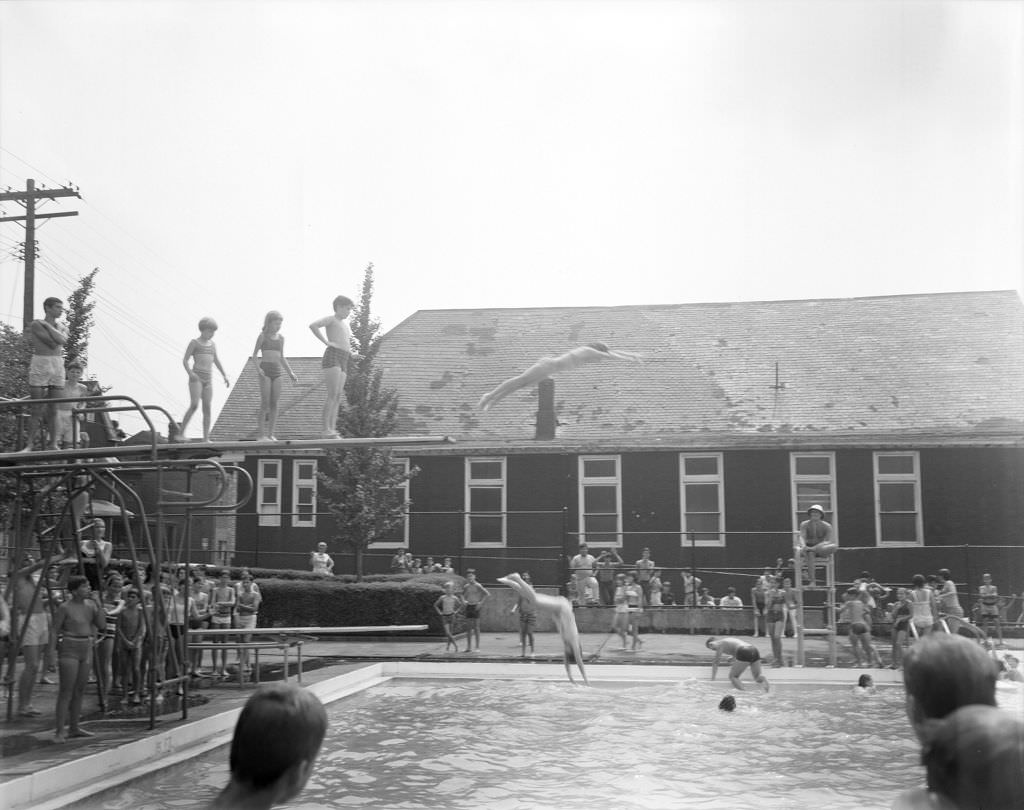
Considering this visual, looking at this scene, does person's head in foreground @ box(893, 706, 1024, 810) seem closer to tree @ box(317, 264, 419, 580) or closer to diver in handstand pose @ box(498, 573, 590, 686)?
diver in handstand pose @ box(498, 573, 590, 686)

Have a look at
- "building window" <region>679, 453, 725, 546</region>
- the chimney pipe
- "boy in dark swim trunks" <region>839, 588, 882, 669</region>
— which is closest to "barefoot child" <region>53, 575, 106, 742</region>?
"boy in dark swim trunks" <region>839, 588, 882, 669</region>

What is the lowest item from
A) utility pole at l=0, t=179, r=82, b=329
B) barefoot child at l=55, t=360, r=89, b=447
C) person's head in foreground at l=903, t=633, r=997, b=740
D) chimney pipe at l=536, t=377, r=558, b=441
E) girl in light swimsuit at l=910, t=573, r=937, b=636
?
girl in light swimsuit at l=910, t=573, r=937, b=636

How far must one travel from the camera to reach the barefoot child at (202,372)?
11.7 m

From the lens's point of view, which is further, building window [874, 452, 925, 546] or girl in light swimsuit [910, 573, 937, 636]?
building window [874, 452, 925, 546]

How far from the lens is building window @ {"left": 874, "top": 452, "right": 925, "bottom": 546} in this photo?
25.4m

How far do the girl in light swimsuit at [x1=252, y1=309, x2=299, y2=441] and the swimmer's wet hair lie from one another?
9.51 m

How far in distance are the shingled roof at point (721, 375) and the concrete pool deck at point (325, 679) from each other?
22.6 feet

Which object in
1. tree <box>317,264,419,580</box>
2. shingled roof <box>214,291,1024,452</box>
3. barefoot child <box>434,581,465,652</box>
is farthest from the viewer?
shingled roof <box>214,291,1024,452</box>

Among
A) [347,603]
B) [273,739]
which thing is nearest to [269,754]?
[273,739]

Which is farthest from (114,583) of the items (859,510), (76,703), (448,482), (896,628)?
(859,510)

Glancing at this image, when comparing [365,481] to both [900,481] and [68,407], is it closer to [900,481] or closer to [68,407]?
→ [68,407]

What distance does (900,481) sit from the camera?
25656mm

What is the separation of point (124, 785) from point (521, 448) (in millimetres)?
18155

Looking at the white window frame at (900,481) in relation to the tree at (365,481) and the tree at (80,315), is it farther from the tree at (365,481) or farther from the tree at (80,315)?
Result: the tree at (80,315)
